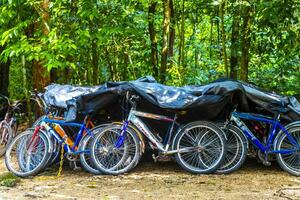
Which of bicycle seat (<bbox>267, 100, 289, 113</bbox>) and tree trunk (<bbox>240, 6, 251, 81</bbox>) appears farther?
tree trunk (<bbox>240, 6, 251, 81</bbox>)

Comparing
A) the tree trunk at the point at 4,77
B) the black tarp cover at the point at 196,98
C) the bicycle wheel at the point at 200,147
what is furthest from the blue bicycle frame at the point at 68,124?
the tree trunk at the point at 4,77

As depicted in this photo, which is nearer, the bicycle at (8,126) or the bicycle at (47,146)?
the bicycle at (47,146)

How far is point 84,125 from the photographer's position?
5965 millimetres

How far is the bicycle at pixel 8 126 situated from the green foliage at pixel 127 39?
0.84m

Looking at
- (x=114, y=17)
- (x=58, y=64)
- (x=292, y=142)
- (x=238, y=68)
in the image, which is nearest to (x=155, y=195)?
(x=292, y=142)

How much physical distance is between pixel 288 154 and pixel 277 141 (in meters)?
0.24

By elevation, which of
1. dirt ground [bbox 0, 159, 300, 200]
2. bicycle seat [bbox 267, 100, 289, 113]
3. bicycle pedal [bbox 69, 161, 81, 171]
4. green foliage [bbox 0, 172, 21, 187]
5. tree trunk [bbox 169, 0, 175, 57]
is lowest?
dirt ground [bbox 0, 159, 300, 200]

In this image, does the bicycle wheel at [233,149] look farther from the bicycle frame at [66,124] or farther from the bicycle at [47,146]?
the bicycle frame at [66,124]

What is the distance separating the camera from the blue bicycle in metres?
5.69

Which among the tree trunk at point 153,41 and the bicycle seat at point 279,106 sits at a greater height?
the tree trunk at point 153,41

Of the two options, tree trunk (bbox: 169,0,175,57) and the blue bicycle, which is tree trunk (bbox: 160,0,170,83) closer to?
tree trunk (bbox: 169,0,175,57)

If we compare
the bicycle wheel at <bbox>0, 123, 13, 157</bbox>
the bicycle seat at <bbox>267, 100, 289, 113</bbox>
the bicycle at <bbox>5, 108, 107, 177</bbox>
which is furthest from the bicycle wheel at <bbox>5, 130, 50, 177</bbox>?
the bicycle seat at <bbox>267, 100, 289, 113</bbox>

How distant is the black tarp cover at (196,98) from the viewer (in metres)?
5.71

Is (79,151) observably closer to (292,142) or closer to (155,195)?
(155,195)
